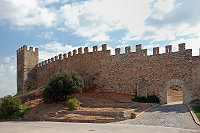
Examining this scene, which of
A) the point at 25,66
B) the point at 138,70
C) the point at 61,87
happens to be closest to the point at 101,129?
the point at 61,87

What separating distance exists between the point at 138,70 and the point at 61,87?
8.35 meters

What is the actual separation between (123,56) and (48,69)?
16.3 m

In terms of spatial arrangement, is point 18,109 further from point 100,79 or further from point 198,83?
point 198,83

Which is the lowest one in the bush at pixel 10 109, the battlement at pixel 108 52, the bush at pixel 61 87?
the bush at pixel 10 109

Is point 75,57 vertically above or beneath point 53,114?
above

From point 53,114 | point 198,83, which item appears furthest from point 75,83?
point 198,83

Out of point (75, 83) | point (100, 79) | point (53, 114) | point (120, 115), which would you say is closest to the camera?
point (120, 115)

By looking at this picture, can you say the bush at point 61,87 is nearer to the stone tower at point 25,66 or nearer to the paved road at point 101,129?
the paved road at point 101,129

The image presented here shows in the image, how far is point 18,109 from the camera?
18219 mm

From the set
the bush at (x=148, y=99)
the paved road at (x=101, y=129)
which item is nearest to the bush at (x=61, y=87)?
the bush at (x=148, y=99)

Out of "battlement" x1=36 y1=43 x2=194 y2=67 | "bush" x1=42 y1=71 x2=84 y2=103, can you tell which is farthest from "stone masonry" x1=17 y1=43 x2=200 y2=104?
"bush" x1=42 y1=71 x2=84 y2=103

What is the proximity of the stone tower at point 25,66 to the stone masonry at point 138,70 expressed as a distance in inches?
308

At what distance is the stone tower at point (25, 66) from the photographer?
110ft

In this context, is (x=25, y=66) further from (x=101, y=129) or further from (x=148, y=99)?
(x=101, y=129)
